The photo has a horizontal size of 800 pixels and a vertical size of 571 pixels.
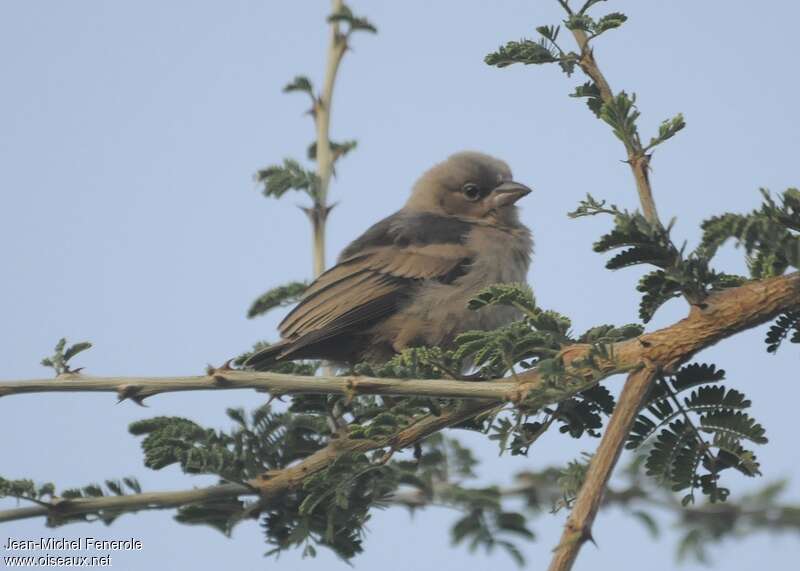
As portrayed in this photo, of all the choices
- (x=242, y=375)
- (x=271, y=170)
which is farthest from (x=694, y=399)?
(x=271, y=170)

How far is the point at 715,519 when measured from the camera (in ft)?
16.4

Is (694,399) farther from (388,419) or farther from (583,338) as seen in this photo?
(388,419)

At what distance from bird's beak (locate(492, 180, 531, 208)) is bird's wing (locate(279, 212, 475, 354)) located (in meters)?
0.62

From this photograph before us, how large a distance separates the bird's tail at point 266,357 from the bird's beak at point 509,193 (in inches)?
102

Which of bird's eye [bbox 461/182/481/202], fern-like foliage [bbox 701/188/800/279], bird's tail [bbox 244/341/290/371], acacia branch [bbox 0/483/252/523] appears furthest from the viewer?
bird's eye [bbox 461/182/481/202]

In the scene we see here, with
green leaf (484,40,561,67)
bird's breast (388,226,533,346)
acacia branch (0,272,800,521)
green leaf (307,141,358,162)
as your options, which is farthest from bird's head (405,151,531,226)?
acacia branch (0,272,800,521)

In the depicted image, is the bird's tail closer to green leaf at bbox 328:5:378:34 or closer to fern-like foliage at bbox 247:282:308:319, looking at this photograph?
fern-like foliage at bbox 247:282:308:319

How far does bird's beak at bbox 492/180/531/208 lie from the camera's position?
7629 millimetres

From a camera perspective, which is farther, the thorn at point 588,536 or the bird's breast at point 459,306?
the bird's breast at point 459,306

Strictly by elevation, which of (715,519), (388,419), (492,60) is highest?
(492,60)

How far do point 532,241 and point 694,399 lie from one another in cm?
422

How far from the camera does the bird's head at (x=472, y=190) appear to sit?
767cm

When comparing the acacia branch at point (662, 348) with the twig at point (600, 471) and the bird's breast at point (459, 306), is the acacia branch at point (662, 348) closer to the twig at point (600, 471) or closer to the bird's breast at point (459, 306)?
the twig at point (600, 471)

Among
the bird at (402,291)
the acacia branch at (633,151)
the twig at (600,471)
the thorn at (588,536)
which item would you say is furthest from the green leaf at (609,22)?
the bird at (402,291)
